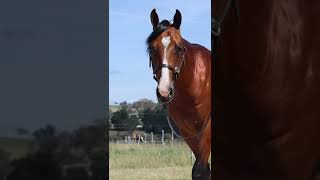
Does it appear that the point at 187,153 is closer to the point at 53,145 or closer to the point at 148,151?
the point at 148,151

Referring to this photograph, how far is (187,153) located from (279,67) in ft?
1.09

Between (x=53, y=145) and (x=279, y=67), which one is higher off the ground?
(x=279, y=67)

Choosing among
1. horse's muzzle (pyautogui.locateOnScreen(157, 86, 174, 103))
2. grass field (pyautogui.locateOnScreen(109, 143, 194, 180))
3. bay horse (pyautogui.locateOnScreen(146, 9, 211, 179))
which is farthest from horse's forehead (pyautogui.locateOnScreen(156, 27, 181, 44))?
grass field (pyautogui.locateOnScreen(109, 143, 194, 180))

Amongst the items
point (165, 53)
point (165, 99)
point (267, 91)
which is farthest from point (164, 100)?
point (267, 91)

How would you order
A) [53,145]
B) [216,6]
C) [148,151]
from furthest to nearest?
[216,6] < [148,151] < [53,145]

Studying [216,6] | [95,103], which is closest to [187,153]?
[95,103]

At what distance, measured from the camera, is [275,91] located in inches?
40.6

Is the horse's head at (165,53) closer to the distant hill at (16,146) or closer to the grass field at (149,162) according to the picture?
the grass field at (149,162)

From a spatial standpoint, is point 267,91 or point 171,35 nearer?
point 171,35

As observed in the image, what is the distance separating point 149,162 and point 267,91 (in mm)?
363

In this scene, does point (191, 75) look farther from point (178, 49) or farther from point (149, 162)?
point (149, 162)

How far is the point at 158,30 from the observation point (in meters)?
0.90

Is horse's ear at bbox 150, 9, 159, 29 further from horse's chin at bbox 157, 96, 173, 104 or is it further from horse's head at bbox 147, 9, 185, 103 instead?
horse's chin at bbox 157, 96, 173, 104

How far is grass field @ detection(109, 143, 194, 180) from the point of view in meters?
0.83
